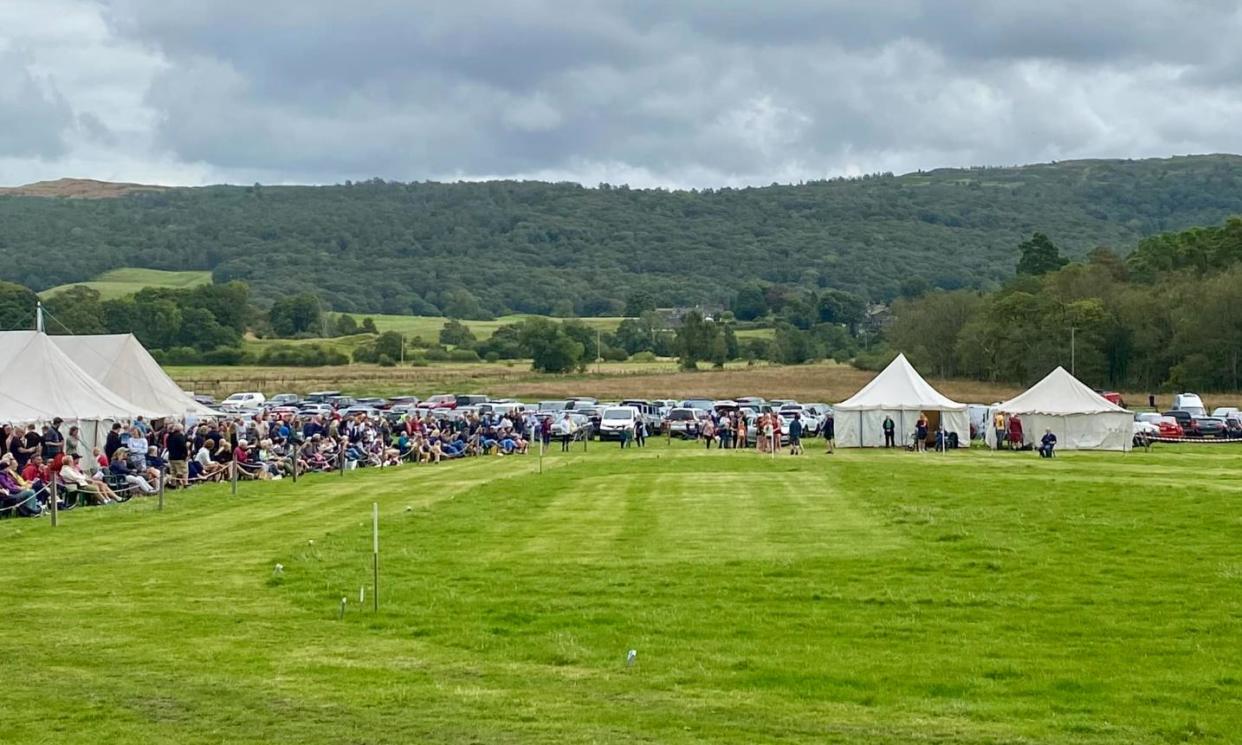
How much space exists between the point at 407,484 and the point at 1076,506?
1524 cm

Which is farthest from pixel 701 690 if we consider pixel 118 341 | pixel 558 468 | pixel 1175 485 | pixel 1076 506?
pixel 118 341

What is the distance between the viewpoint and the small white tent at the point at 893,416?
55750mm

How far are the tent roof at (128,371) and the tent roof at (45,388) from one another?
7272mm

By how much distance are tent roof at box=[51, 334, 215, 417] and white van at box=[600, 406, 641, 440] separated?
18807 mm

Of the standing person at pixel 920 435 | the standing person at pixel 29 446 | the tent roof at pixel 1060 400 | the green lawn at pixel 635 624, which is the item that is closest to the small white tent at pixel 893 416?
the standing person at pixel 920 435

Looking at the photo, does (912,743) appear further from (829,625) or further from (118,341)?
(118,341)

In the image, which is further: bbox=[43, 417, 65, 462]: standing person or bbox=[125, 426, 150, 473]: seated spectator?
bbox=[125, 426, 150, 473]: seated spectator

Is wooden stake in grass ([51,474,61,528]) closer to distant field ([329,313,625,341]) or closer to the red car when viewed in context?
the red car

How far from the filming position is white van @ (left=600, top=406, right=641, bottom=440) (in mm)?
61594

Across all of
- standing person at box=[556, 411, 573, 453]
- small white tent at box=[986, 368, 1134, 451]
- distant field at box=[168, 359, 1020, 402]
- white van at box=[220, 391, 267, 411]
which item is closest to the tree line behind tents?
distant field at box=[168, 359, 1020, 402]

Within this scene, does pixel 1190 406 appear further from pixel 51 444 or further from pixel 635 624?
pixel 635 624

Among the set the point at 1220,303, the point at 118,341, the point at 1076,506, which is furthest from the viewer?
the point at 1220,303

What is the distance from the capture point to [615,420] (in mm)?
62344

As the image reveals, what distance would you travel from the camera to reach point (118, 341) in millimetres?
47625
